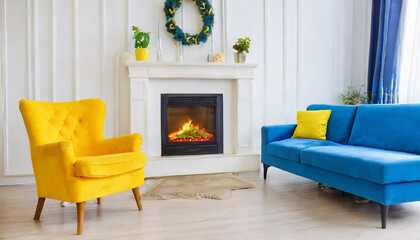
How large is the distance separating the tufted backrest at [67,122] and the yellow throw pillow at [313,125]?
230cm

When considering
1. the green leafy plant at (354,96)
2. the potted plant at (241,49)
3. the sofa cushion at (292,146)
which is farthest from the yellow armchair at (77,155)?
the green leafy plant at (354,96)

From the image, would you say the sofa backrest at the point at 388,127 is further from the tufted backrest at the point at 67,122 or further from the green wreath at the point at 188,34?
the tufted backrest at the point at 67,122

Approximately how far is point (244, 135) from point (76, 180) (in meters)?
2.40

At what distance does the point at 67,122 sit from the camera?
109 inches

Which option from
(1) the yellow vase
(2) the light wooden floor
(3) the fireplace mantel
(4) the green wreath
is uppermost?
(4) the green wreath

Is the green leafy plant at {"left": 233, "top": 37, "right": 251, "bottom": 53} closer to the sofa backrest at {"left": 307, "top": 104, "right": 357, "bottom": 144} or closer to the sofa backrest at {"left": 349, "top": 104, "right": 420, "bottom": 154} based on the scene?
the sofa backrest at {"left": 307, "top": 104, "right": 357, "bottom": 144}

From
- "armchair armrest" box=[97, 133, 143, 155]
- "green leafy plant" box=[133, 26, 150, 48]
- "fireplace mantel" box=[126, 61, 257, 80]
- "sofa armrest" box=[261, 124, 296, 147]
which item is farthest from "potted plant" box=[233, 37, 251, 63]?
"armchair armrest" box=[97, 133, 143, 155]

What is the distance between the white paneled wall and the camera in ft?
12.0

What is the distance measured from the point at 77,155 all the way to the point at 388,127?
2.92m

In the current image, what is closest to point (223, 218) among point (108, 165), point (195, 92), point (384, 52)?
point (108, 165)

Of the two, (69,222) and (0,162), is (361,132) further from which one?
(0,162)

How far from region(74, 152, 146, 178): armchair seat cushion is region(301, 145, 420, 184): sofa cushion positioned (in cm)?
161

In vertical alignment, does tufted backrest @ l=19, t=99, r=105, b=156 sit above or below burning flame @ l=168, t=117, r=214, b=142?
above

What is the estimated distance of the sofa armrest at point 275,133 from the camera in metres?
3.70
